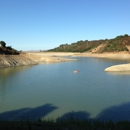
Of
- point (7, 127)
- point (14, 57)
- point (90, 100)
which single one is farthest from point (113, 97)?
point (14, 57)

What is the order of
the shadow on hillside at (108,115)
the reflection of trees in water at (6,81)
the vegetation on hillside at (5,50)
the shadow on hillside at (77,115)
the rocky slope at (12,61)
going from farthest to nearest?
1. the vegetation on hillside at (5,50)
2. the rocky slope at (12,61)
3. the reflection of trees in water at (6,81)
4. the shadow on hillside at (77,115)
5. the shadow on hillside at (108,115)

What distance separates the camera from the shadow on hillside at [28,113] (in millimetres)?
10648

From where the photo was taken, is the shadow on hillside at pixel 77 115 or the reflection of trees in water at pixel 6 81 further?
the reflection of trees in water at pixel 6 81

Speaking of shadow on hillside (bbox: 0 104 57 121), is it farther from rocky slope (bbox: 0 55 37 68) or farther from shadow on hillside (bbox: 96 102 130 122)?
rocky slope (bbox: 0 55 37 68)

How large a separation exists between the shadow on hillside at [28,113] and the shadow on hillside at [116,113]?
298 cm

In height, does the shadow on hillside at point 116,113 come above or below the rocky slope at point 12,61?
below

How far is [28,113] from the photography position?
11391mm

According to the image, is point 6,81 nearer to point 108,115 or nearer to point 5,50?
point 108,115

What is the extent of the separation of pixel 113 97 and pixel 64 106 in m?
4.17

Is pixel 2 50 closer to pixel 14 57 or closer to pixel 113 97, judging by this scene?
pixel 14 57

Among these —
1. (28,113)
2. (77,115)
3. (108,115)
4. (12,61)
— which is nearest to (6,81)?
(28,113)

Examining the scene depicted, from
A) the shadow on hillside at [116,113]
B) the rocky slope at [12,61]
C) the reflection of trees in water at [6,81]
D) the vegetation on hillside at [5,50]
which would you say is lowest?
the shadow on hillside at [116,113]

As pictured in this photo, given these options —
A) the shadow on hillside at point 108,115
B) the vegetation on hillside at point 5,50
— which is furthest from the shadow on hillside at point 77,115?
the vegetation on hillside at point 5,50

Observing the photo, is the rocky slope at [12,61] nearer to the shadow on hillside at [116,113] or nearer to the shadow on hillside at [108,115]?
the shadow on hillside at [108,115]
